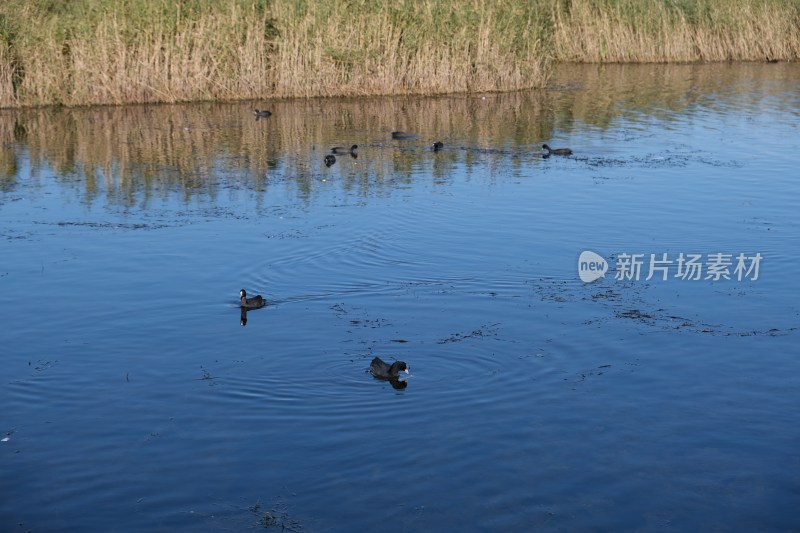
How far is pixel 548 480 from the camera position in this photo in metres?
7.46

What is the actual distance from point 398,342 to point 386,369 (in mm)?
1147

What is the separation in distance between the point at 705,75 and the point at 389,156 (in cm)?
1579

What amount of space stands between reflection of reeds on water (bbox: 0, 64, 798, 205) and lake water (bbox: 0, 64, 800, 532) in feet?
0.55

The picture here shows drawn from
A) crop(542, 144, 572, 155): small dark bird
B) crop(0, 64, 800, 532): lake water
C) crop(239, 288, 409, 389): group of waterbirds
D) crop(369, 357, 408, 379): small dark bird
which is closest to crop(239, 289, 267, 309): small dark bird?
crop(0, 64, 800, 532): lake water

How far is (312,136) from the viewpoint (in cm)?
2220

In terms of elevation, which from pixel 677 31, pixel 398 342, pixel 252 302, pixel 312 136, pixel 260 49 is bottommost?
pixel 398 342

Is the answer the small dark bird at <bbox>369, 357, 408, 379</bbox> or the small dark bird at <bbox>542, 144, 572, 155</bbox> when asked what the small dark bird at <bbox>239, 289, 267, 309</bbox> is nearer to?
the small dark bird at <bbox>369, 357, 408, 379</bbox>

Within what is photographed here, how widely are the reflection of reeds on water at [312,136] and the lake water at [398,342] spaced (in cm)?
17

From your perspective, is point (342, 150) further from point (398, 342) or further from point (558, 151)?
point (398, 342)

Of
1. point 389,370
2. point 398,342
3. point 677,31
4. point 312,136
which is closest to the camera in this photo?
point 389,370

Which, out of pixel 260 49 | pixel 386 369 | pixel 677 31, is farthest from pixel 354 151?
pixel 677 31

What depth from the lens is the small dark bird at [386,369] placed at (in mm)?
A: 9016

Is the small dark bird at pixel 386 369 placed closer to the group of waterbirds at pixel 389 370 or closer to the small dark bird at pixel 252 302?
the group of waterbirds at pixel 389 370

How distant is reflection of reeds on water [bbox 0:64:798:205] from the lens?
59.6 feet
